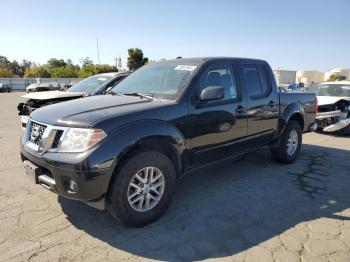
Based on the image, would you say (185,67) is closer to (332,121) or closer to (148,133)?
(148,133)

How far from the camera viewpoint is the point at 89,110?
3635 mm

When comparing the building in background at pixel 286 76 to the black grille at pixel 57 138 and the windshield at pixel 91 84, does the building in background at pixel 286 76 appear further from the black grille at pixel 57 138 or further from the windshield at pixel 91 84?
the black grille at pixel 57 138

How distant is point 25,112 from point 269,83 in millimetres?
5460

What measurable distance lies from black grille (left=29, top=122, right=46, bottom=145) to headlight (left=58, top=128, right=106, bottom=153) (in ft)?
1.56

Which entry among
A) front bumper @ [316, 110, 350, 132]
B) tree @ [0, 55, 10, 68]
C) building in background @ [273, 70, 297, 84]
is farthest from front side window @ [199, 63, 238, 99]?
tree @ [0, 55, 10, 68]

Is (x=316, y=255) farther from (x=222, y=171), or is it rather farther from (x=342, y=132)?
(x=342, y=132)

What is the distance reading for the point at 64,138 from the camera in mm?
3303

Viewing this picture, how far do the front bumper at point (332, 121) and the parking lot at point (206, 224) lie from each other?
13.2 feet

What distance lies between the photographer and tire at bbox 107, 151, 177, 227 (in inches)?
132

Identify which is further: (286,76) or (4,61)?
(4,61)

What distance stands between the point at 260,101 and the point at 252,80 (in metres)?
0.35

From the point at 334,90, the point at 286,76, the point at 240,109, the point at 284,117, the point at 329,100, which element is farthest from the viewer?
the point at 286,76

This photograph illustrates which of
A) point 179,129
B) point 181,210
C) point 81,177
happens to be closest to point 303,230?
point 181,210

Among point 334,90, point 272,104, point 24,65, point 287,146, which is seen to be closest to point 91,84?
point 272,104
